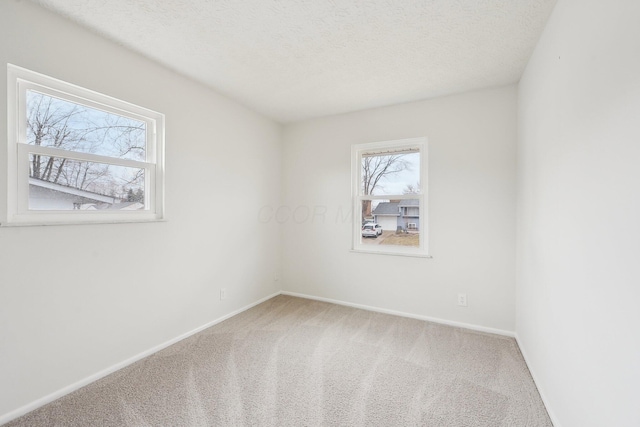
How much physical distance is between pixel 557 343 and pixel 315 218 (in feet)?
8.84

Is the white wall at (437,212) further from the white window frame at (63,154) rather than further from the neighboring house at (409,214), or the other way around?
the white window frame at (63,154)

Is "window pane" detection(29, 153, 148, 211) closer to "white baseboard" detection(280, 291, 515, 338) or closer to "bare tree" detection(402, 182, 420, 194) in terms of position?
"white baseboard" detection(280, 291, 515, 338)

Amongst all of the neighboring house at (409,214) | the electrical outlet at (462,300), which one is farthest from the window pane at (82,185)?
the electrical outlet at (462,300)

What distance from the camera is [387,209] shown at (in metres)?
3.32

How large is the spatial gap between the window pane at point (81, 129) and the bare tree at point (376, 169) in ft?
8.04

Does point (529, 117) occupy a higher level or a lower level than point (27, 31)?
lower

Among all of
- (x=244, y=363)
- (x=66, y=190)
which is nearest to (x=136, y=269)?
(x=66, y=190)

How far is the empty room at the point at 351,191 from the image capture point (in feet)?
4.17

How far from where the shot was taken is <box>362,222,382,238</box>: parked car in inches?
134

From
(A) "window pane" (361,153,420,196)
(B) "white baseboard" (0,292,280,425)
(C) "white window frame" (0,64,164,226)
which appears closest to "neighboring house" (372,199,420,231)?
(A) "window pane" (361,153,420,196)

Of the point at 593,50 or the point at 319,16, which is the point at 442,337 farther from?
the point at 319,16

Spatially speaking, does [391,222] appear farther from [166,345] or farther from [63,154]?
[63,154]

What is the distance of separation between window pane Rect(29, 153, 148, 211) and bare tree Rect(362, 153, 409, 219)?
2448 mm

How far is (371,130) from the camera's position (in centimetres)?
331
